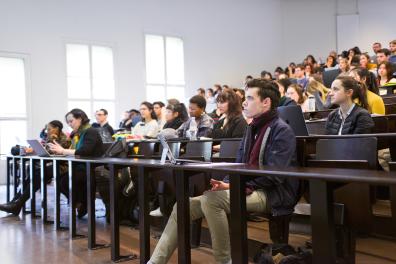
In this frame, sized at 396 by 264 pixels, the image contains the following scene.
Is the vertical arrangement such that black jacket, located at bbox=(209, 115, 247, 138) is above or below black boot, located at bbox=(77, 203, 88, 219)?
above

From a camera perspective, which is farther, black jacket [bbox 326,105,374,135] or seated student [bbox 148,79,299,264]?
black jacket [bbox 326,105,374,135]

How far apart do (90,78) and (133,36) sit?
141 cm

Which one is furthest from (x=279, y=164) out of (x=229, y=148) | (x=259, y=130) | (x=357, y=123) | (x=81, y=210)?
(x=81, y=210)

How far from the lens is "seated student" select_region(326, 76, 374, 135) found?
2756 mm

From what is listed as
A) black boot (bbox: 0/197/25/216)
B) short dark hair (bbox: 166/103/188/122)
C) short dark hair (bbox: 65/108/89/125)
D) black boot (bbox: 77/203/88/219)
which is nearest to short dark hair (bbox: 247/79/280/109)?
short dark hair (bbox: 65/108/89/125)

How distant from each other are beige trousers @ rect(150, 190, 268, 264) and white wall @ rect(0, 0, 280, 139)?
7.04 m

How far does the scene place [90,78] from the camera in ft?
30.2

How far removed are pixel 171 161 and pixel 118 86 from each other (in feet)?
24.6

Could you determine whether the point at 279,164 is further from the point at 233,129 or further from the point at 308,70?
the point at 308,70

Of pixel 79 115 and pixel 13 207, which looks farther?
pixel 13 207

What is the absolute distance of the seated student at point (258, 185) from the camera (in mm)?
2018

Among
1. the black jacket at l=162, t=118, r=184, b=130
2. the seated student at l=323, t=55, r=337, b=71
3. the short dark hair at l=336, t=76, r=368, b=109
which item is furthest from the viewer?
the seated student at l=323, t=55, r=337, b=71

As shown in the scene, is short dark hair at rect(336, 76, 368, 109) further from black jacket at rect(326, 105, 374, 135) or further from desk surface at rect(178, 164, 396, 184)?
desk surface at rect(178, 164, 396, 184)

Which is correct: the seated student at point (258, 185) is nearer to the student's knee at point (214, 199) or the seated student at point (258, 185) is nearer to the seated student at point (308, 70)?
the student's knee at point (214, 199)
